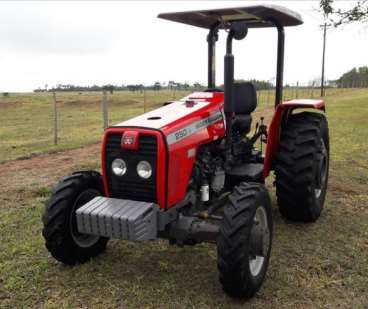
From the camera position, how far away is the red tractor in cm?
313

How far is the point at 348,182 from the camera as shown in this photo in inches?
263

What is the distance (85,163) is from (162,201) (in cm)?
539

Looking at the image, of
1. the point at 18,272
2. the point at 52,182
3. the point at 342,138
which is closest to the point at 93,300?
the point at 18,272

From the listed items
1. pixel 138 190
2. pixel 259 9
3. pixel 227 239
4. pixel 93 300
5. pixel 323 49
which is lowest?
pixel 93 300

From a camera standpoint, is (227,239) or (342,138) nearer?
(227,239)

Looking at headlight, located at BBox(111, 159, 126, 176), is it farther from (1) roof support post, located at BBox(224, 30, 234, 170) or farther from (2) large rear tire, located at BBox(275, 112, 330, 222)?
(2) large rear tire, located at BBox(275, 112, 330, 222)

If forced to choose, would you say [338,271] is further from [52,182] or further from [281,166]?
[52,182]

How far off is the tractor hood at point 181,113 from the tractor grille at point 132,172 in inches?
5.5

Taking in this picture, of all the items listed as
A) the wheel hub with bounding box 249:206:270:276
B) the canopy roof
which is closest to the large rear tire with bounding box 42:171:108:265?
the wheel hub with bounding box 249:206:270:276

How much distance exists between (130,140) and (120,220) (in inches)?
23.8

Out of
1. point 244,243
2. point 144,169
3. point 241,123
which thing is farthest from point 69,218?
point 241,123

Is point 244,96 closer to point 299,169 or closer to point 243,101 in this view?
point 243,101

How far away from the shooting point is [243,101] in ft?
15.0

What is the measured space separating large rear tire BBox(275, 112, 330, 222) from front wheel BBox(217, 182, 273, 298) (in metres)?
1.03
